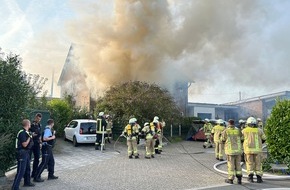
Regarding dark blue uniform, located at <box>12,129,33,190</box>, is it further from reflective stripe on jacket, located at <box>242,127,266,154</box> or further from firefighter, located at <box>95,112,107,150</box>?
firefighter, located at <box>95,112,107,150</box>

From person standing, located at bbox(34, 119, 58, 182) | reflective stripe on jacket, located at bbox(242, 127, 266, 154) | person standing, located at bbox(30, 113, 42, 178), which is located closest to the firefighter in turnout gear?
reflective stripe on jacket, located at bbox(242, 127, 266, 154)

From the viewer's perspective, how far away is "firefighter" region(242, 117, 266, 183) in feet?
26.7

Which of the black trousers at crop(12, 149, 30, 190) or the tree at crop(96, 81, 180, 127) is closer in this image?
the black trousers at crop(12, 149, 30, 190)

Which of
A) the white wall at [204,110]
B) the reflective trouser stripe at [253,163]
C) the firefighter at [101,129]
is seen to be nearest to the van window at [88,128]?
the firefighter at [101,129]

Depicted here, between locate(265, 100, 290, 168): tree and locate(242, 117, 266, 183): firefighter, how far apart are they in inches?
49.9

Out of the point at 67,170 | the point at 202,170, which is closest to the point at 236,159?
the point at 202,170

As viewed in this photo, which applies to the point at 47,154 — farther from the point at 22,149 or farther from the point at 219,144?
the point at 219,144

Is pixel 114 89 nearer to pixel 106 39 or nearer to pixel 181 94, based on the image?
pixel 106 39

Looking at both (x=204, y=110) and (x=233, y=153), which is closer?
(x=233, y=153)

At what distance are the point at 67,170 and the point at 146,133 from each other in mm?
4162

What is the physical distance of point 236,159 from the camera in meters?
8.12

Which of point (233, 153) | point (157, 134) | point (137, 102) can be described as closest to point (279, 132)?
point (233, 153)

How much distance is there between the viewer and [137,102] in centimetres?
1847

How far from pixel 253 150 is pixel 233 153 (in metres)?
0.59
